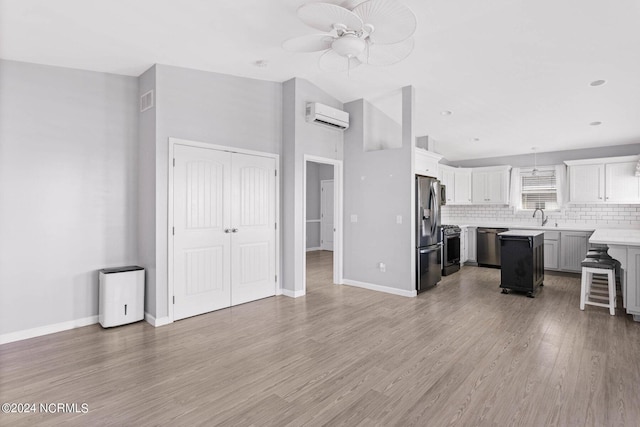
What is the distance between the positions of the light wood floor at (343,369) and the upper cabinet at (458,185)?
375 cm

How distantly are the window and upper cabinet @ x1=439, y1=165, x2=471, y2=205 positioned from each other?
3.62ft

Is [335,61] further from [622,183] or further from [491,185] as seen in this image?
[622,183]

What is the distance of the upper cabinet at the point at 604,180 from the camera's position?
604 centimetres

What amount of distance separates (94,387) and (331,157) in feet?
13.7

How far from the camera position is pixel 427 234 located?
5195mm

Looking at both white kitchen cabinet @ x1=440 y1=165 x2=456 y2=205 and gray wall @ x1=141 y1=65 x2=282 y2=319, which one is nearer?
gray wall @ x1=141 y1=65 x2=282 y2=319

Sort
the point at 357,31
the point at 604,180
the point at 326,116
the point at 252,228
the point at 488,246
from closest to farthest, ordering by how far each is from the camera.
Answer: the point at 357,31 < the point at 252,228 < the point at 326,116 < the point at 604,180 < the point at 488,246

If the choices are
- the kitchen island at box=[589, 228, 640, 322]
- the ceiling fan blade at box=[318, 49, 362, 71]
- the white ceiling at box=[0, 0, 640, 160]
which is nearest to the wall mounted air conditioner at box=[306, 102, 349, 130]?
the white ceiling at box=[0, 0, 640, 160]

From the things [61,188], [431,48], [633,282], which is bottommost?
[633,282]

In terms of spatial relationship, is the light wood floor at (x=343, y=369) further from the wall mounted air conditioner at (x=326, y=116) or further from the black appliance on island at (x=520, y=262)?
the wall mounted air conditioner at (x=326, y=116)

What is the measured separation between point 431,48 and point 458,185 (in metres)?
4.62

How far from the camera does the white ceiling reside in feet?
9.37

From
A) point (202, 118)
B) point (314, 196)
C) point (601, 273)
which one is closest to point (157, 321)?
point (202, 118)

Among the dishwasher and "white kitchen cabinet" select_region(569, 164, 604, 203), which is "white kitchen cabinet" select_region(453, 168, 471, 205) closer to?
the dishwasher
